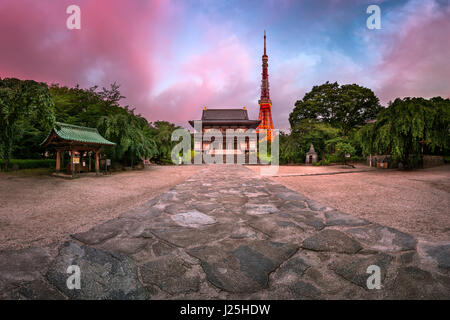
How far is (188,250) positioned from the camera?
192 cm

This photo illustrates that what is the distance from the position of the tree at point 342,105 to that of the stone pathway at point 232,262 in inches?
1081

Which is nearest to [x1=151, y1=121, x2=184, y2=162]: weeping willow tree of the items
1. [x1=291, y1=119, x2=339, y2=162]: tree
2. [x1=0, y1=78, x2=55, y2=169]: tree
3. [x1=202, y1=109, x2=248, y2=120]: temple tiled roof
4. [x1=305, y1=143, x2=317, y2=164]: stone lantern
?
[x1=202, y1=109, x2=248, y2=120]: temple tiled roof

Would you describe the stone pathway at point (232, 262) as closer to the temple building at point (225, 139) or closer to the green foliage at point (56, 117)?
the green foliage at point (56, 117)

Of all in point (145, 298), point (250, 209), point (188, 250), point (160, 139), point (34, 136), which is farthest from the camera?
point (160, 139)

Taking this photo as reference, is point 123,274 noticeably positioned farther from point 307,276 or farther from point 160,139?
point 160,139

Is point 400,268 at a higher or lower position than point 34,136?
lower

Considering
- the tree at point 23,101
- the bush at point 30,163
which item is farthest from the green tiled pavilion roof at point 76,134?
the bush at point 30,163

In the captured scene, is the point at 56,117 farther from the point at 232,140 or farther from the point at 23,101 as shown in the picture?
the point at 232,140

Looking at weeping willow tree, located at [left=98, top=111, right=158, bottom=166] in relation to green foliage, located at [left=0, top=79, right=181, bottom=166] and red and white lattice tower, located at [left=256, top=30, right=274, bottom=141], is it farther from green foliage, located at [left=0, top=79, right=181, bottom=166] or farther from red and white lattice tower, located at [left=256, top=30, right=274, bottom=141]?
red and white lattice tower, located at [left=256, top=30, right=274, bottom=141]

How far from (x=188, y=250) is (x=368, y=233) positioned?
221 centimetres

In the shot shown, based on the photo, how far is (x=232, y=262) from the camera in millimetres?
1699

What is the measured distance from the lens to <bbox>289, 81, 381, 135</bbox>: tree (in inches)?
1011
